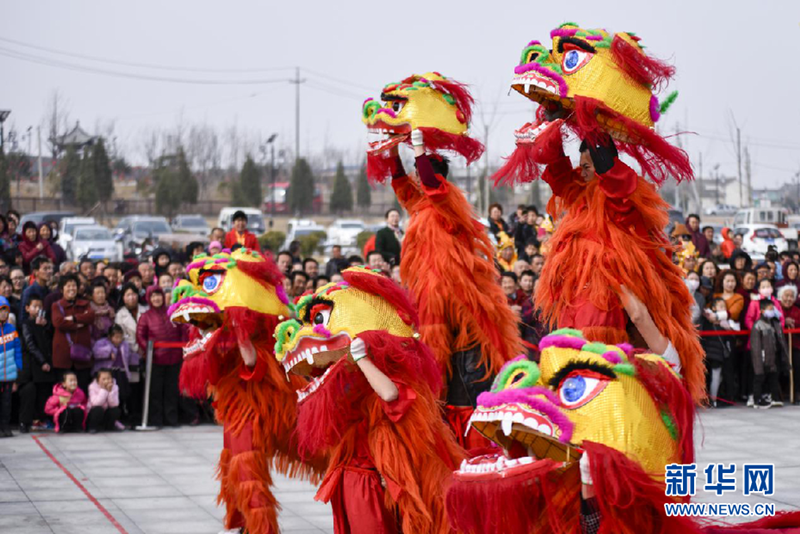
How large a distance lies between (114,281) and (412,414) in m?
8.28

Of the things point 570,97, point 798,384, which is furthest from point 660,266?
point 798,384

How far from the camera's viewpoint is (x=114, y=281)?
39.3 ft

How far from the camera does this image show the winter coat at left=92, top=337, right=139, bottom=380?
395 inches

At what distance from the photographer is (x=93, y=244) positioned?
2341 centimetres

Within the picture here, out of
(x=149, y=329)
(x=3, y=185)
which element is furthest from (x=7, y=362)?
(x=3, y=185)

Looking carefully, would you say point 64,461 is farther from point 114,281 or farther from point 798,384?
point 798,384

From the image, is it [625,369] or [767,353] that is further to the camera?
[767,353]

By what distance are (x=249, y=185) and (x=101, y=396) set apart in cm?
3274

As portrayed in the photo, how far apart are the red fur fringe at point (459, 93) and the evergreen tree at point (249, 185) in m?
36.1

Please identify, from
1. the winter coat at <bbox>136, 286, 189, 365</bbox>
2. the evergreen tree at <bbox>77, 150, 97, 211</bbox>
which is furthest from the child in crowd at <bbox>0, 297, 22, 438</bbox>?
the evergreen tree at <bbox>77, 150, 97, 211</bbox>

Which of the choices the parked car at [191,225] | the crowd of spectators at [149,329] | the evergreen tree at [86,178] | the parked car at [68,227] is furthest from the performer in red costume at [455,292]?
the evergreen tree at [86,178]

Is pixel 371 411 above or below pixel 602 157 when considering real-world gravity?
below

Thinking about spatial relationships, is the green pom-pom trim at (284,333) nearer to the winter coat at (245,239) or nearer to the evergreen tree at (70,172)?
the winter coat at (245,239)

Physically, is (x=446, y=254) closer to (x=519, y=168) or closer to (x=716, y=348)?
(x=519, y=168)
